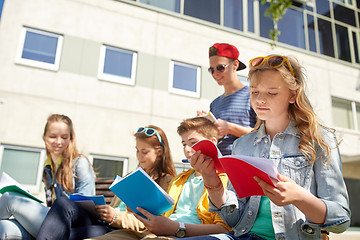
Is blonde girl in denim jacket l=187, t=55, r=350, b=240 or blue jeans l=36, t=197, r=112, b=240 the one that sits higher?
blonde girl in denim jacket l=187, t=55, r=350, b=240

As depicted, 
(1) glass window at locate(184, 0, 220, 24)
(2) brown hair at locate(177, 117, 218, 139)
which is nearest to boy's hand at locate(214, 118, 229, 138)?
(2) brown hair at locate(177, 117, 218, 139)

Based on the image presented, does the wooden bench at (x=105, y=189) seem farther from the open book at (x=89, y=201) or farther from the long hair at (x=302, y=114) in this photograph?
the long hair at (x=302, y=114)

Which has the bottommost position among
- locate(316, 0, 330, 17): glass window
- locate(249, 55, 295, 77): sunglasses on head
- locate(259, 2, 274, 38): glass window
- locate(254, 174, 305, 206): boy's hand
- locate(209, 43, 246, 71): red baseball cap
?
locate(254, 174, 305, 206): boy's hand

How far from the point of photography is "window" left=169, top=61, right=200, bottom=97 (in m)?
9.20

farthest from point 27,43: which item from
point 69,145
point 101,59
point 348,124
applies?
point 348,124

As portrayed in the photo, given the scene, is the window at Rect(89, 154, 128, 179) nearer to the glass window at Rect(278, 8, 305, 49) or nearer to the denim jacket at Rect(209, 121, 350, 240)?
the denim jacket at Rect(209, 121, 350, 240)

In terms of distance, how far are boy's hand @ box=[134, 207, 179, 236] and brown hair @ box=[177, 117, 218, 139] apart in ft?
2.54

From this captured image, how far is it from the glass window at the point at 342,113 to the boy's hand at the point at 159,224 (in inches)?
450

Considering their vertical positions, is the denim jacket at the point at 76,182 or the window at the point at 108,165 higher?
the window at the point at 108,165

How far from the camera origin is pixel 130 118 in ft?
27.7

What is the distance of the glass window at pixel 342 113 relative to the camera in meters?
11.8

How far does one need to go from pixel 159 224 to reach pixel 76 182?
4.92 ft

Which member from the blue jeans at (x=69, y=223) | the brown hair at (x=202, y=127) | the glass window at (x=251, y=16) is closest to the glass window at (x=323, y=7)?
the glass window at (x=251, y=16)

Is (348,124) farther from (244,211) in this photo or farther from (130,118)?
(244,211)
